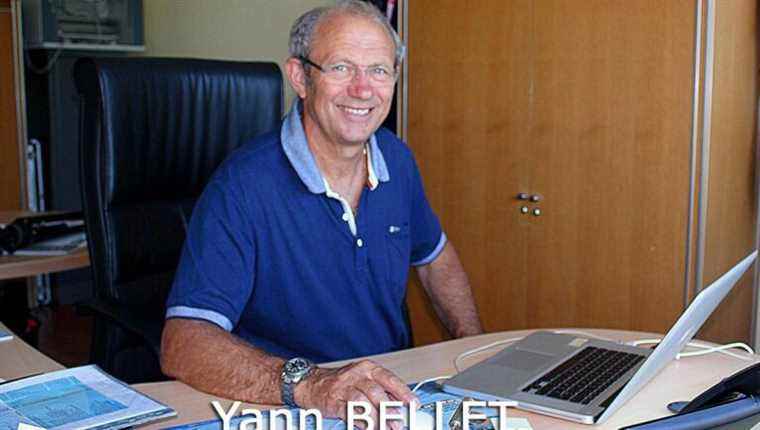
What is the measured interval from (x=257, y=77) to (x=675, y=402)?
1309 millimetres

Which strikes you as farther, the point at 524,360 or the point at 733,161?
the point at 733,161

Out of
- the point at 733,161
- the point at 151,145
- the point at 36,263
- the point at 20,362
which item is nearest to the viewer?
the point at 20,362

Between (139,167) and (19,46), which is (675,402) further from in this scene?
(19,46)

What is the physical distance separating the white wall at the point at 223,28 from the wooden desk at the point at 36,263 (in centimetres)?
150

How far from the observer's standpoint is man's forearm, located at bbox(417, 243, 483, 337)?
2092 mm

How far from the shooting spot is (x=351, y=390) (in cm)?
124

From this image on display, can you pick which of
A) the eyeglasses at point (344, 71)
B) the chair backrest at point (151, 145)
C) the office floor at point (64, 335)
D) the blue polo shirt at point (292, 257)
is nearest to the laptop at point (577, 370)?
the blue polo shirt at point (292, 257)

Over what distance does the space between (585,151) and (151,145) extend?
58.5 inches

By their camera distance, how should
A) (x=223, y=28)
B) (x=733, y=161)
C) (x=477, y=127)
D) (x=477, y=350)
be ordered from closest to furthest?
(x=477, y=350) < (x=733, y=161) < (x=477, y=127) < (x=223, y=28)

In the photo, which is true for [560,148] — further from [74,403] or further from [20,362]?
[74,403]

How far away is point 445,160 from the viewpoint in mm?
3346

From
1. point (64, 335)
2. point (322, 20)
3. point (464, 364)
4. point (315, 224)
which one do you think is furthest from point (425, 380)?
point (64, 335)

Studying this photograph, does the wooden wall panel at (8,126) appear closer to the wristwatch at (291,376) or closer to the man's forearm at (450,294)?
the man's forearm at (450,294)

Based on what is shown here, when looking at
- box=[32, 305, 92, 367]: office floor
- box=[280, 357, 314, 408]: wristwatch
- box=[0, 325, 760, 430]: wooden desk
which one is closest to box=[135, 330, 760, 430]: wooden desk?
box=[0, 325, 760, 430]: wooden desk
